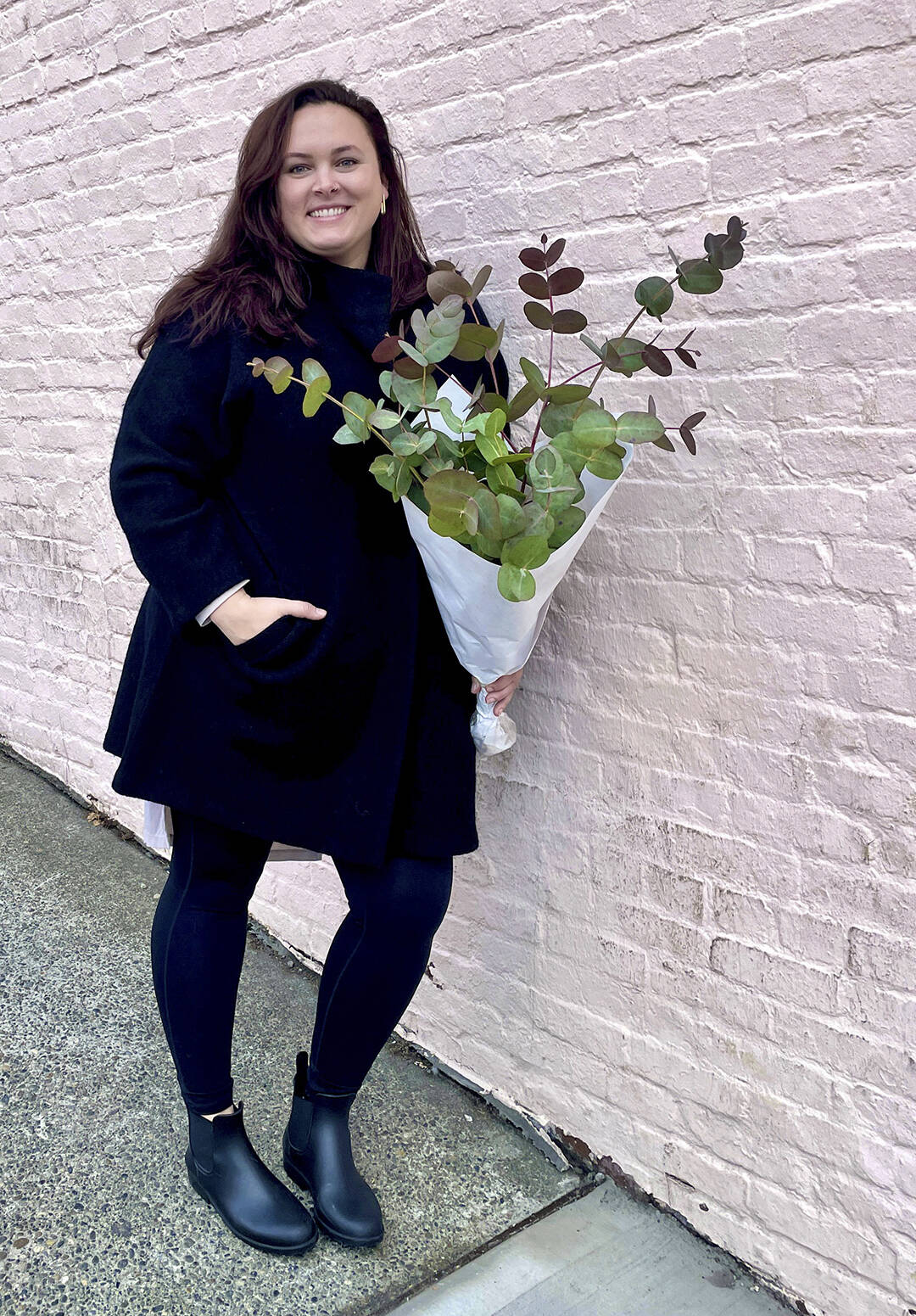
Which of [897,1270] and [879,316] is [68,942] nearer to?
[897,1270]

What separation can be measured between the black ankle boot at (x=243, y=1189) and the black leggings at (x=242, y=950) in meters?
0.04

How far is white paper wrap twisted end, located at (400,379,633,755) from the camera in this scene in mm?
1588

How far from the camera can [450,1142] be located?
2164mm

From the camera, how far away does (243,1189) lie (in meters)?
1.87

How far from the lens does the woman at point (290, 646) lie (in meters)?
1.70

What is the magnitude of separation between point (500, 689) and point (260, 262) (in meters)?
0.75

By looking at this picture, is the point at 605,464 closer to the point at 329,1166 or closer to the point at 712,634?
the point at 712,634

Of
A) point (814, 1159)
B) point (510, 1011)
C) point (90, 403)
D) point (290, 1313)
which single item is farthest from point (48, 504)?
point (814, 1159)

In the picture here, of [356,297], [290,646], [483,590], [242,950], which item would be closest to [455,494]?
[483,590]

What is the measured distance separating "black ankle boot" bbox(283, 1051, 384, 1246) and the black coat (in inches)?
18.5

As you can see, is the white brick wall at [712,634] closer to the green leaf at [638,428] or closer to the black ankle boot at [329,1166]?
the green leaf at [638,428]

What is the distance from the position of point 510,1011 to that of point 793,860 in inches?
29.3

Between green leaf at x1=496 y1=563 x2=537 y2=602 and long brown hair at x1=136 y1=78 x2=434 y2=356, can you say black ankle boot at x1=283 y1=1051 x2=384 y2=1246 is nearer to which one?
green leaf at x1=496 y1=563 x2=537 y2=602

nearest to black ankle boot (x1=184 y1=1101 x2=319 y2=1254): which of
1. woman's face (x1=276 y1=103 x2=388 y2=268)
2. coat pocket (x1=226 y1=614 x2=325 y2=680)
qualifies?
coat pocket (x1=226 y1=614 x2=325 y2=680)
